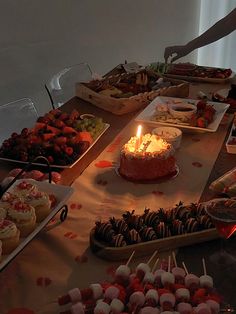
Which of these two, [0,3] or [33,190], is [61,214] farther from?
[0,3]

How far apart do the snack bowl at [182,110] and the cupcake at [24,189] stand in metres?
0.80

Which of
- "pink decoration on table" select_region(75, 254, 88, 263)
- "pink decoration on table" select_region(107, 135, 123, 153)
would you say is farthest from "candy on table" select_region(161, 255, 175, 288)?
"pink decoration on table" select_region(107, 135, 123, 153)

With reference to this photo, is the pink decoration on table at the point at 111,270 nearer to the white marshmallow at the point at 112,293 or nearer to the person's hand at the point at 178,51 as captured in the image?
the white marshmallow at the point at 112,293

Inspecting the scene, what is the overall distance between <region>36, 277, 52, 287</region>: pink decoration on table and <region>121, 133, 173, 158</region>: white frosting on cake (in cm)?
52

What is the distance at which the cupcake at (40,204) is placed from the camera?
1.10 meters

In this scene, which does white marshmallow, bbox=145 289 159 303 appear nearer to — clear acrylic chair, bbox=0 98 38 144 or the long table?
the long table

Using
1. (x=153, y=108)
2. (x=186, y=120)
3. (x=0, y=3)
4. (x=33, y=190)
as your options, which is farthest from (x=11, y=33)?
Result: (x=33, y=190)

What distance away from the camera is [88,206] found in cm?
126

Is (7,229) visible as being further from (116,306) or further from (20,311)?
(116,306)

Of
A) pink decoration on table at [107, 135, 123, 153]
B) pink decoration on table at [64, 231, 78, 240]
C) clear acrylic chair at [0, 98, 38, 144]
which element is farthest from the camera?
clear acrylic chair at [0, 98, 38, 144]

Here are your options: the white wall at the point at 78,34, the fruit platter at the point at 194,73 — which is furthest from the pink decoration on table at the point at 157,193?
the white wall at the point at 78,34

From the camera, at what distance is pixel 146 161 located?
138 cm

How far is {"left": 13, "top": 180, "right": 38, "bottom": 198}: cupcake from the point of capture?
114 cm

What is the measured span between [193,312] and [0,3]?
2.12 m
